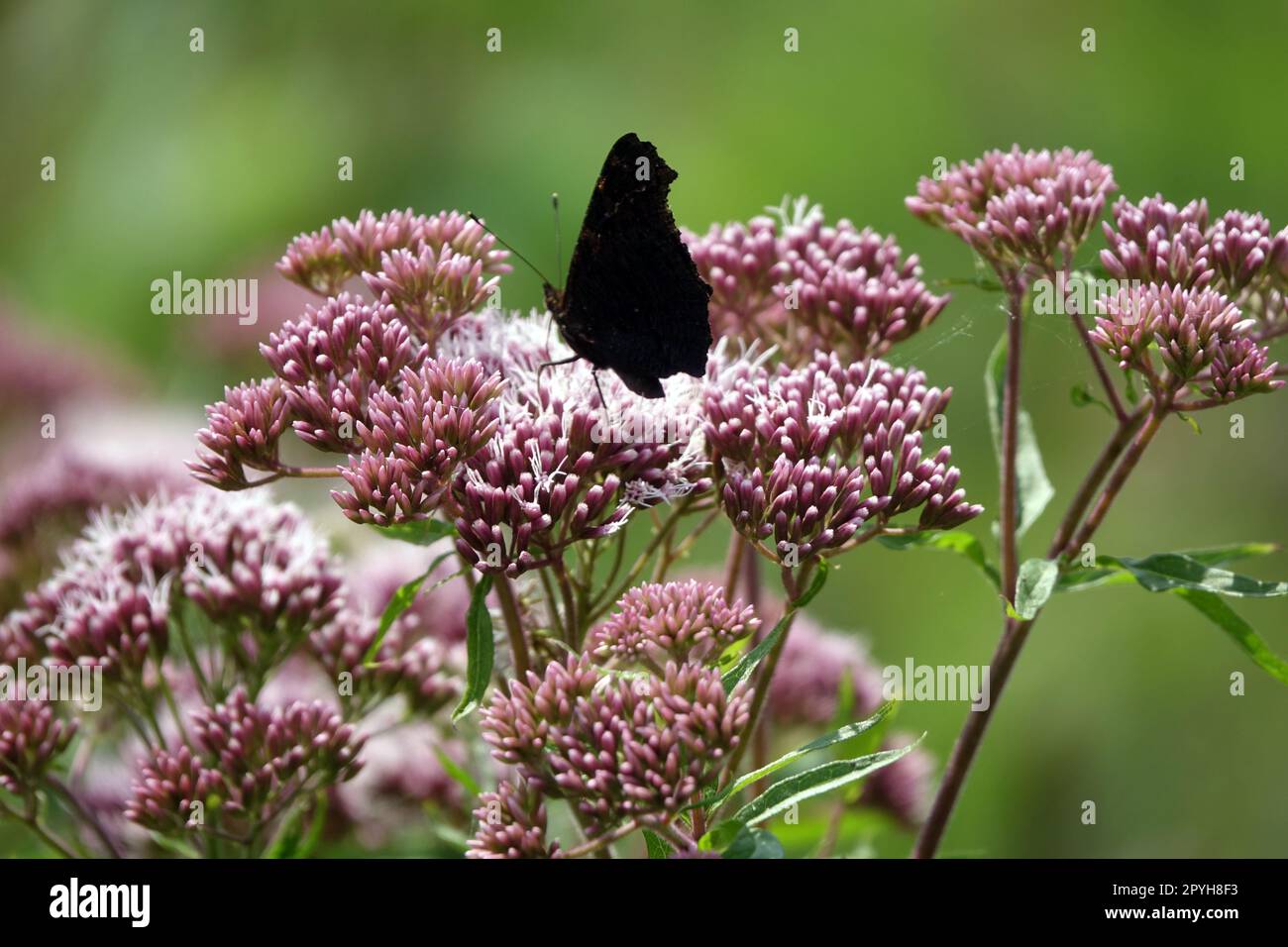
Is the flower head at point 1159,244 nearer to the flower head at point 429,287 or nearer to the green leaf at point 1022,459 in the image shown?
the green leaf at point 1022,459

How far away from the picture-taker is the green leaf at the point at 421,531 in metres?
1.43

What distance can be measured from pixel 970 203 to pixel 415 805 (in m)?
1.31

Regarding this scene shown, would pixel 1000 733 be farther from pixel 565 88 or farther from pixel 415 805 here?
pixel 565 88

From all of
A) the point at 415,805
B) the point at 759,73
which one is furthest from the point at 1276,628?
the point at 415,805

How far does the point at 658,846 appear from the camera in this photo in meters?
1.30

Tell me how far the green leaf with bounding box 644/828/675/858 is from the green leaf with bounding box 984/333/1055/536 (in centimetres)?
59

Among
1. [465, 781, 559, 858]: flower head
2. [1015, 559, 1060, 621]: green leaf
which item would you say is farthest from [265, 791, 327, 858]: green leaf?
[1015, 559, 1060, 621]: green leaf

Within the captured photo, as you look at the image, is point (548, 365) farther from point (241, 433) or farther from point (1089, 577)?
point (1089, 577)

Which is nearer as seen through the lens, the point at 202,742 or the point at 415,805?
the point at 202,742

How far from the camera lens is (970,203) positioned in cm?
171

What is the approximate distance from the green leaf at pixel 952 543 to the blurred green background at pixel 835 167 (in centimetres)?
257

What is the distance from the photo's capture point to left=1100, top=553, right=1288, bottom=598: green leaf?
139 centimetres

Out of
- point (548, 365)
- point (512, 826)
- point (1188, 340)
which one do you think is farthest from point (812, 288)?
point (512, 826)

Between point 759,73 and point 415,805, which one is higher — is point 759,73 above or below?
above
